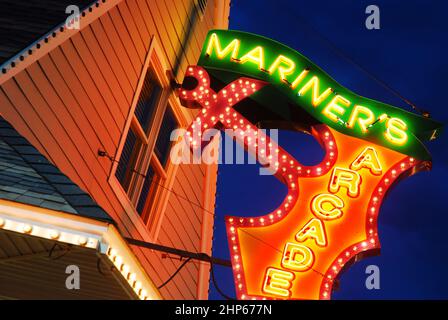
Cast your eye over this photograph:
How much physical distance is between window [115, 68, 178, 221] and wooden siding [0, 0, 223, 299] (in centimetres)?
43

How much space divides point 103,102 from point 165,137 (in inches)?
101

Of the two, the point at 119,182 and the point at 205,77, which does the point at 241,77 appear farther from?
the point at 119,182

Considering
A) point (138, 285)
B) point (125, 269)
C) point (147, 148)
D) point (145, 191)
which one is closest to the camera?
point (125, 269)

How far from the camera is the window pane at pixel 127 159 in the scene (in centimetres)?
1004

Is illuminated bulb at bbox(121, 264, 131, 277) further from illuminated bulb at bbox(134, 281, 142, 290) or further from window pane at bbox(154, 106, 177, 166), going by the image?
window pane at bbox(154, 106, 177, 166)

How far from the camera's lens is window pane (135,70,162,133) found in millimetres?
10891

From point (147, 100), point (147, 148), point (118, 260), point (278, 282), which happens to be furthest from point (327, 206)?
point (118, 260)

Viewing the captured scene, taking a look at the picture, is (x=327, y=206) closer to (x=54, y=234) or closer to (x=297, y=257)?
(x=297, y=257)

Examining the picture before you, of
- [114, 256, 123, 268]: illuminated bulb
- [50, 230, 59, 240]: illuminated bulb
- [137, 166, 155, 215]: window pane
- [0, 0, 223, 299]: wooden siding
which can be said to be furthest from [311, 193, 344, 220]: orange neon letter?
[50, 230, 59, 240]: illuminated bulb

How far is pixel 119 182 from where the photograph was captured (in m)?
9.88

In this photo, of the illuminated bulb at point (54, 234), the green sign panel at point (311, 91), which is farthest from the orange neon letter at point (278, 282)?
the illuminated bulb at point (54, 234)

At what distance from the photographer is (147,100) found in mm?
11195

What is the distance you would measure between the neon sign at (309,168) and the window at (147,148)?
0.80 meters

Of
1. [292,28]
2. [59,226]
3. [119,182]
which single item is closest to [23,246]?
[59,226]
